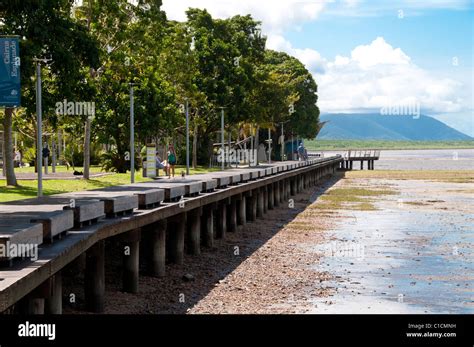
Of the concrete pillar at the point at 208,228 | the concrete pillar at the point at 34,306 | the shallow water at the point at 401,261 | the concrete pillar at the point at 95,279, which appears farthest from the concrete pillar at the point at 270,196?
the concrete pillar at the point at 34,306

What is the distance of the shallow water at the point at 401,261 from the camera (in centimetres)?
2103

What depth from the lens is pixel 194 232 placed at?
29344mm

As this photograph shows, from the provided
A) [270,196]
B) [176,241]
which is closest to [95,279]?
[176,241]

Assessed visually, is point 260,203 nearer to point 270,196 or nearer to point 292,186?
point 270,196

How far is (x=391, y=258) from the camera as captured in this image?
29.4 m

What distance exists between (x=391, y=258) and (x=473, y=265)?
2.83 meters

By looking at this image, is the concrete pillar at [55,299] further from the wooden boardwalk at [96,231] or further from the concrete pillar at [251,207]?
the concrete pillar at [251,207]

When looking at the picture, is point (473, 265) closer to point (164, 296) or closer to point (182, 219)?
point (182, 219)

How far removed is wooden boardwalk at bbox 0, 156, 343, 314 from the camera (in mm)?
13617

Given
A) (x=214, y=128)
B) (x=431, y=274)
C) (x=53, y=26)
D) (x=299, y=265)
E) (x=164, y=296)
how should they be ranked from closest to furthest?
1. (x=164, y=296)
2. (x=431, y=274)
3. (x=299, y=265)
4. (x=53, y=26)
5. (x=214, y=128)

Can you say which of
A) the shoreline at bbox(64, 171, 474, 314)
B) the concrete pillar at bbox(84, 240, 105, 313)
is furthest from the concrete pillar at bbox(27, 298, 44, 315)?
the shoreline at bbox(64, 171, 474, 314)

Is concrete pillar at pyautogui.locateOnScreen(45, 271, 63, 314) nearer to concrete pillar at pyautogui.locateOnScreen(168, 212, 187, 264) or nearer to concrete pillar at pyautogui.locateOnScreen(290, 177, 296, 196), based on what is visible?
concrete pillar at pyautogui.locateOnScreen(168, 212, 187, 264)

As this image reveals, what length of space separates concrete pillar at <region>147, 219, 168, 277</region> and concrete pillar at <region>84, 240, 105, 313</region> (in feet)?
16.4
